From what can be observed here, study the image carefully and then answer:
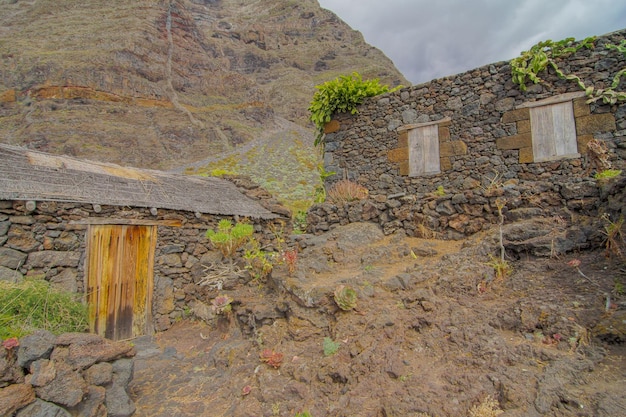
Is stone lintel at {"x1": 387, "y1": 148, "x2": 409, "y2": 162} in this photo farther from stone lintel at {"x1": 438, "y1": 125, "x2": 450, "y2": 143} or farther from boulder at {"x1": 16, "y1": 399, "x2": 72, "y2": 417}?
boulder at {"x1": 16, "y1": 399, "x2": 72, "y2": 417}

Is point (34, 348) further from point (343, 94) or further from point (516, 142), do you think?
point (516, 142)

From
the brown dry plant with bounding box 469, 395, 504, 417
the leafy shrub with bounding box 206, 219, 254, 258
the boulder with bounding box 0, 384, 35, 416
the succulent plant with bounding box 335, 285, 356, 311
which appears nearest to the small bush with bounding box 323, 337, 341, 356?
the succulent plant with bounding box 335, 285, 356, 311

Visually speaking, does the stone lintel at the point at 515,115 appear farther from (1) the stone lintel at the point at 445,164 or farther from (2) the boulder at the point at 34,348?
(2) the boulder at the point at 34,348

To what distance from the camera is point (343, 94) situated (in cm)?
1111

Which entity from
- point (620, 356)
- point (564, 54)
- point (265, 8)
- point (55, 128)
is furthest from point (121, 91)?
point (265, 8)

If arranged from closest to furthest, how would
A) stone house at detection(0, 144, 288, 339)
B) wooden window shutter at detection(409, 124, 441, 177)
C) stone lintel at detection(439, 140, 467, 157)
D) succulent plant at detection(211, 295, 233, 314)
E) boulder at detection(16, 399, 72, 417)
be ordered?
boulder at detection(16, 399, 72, 417) → stone house at detection(0, 144, 288, 339) → succulent plant at detection(211, 295, 233, 314) → stone lintel at detection(439, 140, 467, 157) → wooden window shutter at detection(409, 124, 441, 177)

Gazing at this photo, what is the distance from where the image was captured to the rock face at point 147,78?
1641 inches

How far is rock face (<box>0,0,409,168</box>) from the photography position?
4169cm

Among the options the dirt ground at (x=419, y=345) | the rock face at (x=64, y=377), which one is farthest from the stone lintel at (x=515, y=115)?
the rock face at (x=64, y=377)

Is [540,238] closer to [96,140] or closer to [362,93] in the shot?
[362,93]

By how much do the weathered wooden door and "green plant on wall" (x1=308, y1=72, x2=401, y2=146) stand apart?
20.7ft

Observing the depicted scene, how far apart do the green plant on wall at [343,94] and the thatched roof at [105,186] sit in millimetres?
3859

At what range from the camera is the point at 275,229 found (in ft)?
38.6

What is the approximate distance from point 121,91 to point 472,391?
5879 cm
